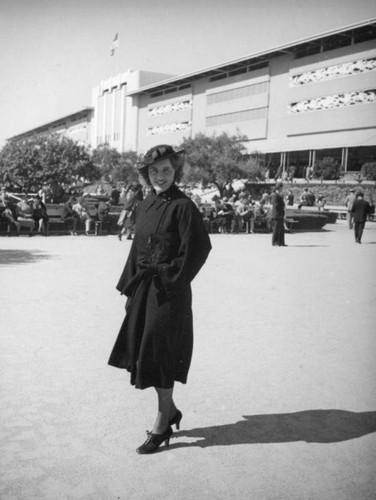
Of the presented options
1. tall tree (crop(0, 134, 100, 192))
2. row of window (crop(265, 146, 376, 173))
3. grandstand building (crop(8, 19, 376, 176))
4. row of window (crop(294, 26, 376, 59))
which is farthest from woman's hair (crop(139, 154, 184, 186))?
row of window (crop(294, 26, 376, 59))

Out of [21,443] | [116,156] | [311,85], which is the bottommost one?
[21,443]

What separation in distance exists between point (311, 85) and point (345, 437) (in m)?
52.9

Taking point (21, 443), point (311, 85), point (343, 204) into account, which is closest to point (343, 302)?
point (21, 443)

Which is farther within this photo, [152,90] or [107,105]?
[107,105]

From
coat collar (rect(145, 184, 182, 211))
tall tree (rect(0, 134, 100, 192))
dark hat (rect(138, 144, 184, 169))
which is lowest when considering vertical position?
coat collar (rect(145, 184, 182, 211))

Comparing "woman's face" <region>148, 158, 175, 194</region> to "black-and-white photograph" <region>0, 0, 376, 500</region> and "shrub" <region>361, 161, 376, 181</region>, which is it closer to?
"black-and-white photograph" <region>0, 0, 376, 500</region>

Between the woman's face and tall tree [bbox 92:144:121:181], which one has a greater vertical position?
tall tree [bbox 92:144:121:181]

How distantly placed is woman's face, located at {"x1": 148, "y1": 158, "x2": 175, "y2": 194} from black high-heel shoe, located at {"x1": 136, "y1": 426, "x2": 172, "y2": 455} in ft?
4.66

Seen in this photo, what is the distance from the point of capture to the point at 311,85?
52.7 meters

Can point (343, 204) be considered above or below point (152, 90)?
below

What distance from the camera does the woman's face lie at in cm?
346

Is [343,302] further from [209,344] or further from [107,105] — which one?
[107,105]

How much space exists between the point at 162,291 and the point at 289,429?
1.19m

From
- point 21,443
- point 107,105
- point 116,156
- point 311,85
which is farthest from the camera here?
point 107,105
